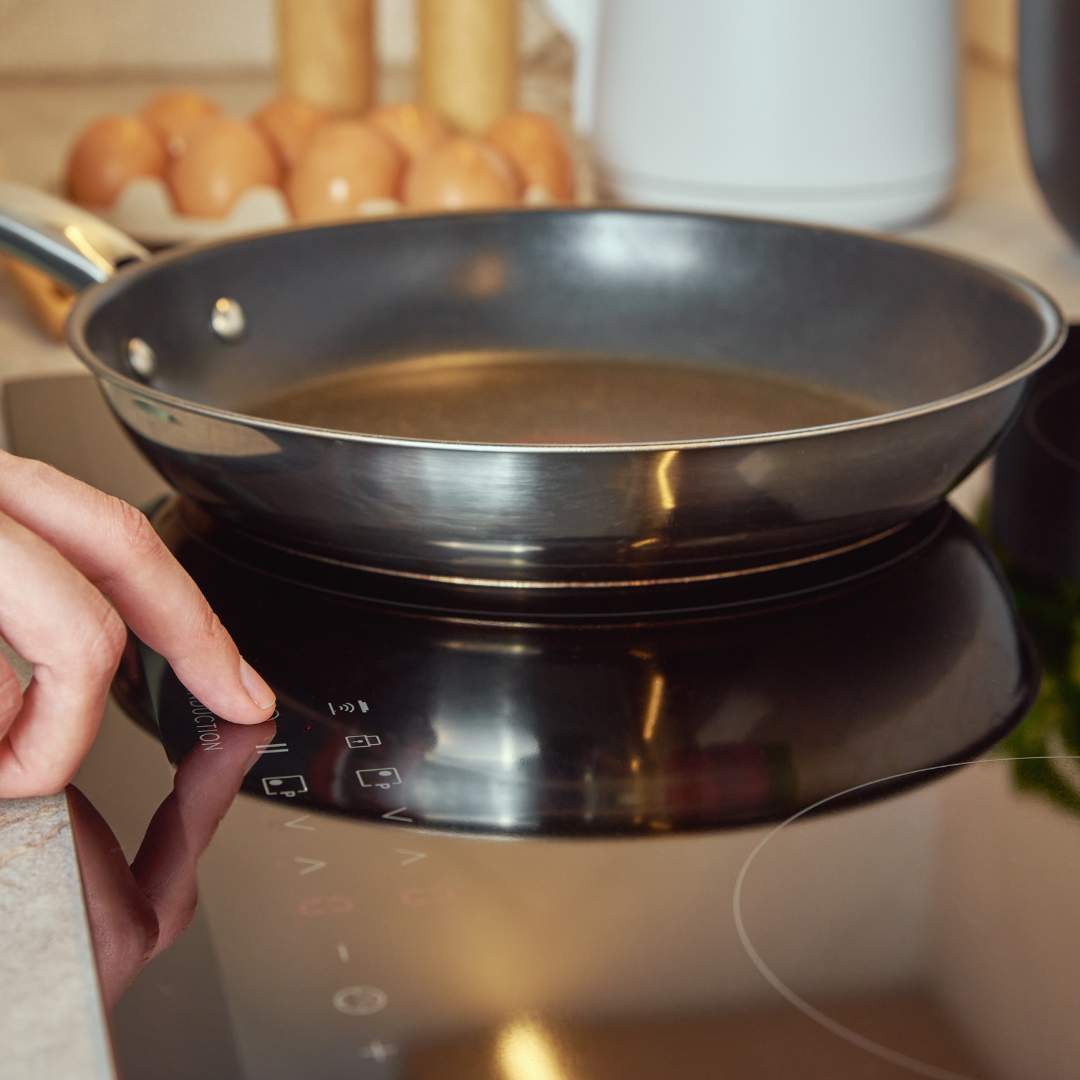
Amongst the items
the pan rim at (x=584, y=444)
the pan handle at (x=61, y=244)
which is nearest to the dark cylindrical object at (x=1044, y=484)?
the pan rim at (x=584, y=444)

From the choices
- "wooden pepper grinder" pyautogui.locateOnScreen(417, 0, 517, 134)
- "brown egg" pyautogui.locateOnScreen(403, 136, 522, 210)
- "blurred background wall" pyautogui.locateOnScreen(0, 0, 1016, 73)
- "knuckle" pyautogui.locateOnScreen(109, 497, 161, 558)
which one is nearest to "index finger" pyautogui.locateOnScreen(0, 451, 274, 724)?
"knuckle" pyautogui.locateOnScreen(109, 497, 161, 558)

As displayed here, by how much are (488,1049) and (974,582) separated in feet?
1.00

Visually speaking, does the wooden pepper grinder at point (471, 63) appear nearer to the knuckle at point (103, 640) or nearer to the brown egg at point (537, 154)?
the brown egg at point (537, 154)

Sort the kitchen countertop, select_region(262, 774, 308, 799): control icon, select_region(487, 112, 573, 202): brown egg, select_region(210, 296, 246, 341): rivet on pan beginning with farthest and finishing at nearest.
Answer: select_region(487, 112, 573, 202): brown egg, select_region(210, 296, 246, 341): rivet on pan, select_region(262, 774, 308, 799): control icon, the kitchen countertop

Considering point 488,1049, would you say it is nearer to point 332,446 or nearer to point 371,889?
point 371,889

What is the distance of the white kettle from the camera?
0.90 metres

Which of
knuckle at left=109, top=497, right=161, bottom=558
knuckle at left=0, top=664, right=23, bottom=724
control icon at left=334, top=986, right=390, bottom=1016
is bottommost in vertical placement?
control icon at left=334, top=986, right=390, bottom=1016

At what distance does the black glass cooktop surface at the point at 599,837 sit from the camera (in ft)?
1.00

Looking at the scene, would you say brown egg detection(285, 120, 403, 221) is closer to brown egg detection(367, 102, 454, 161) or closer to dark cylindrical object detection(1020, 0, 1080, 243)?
brown egg detection(367, 102, 454, 161)

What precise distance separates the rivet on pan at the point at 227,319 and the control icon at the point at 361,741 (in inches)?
12.8

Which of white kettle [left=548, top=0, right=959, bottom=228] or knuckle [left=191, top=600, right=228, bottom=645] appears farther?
white kettle [left=548, top=0, right=959, bottom=228]

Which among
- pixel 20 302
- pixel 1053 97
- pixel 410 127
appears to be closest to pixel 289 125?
pixel 410 127

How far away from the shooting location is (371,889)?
0.35 meters

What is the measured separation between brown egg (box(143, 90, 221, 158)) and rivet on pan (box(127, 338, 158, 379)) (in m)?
0.35
